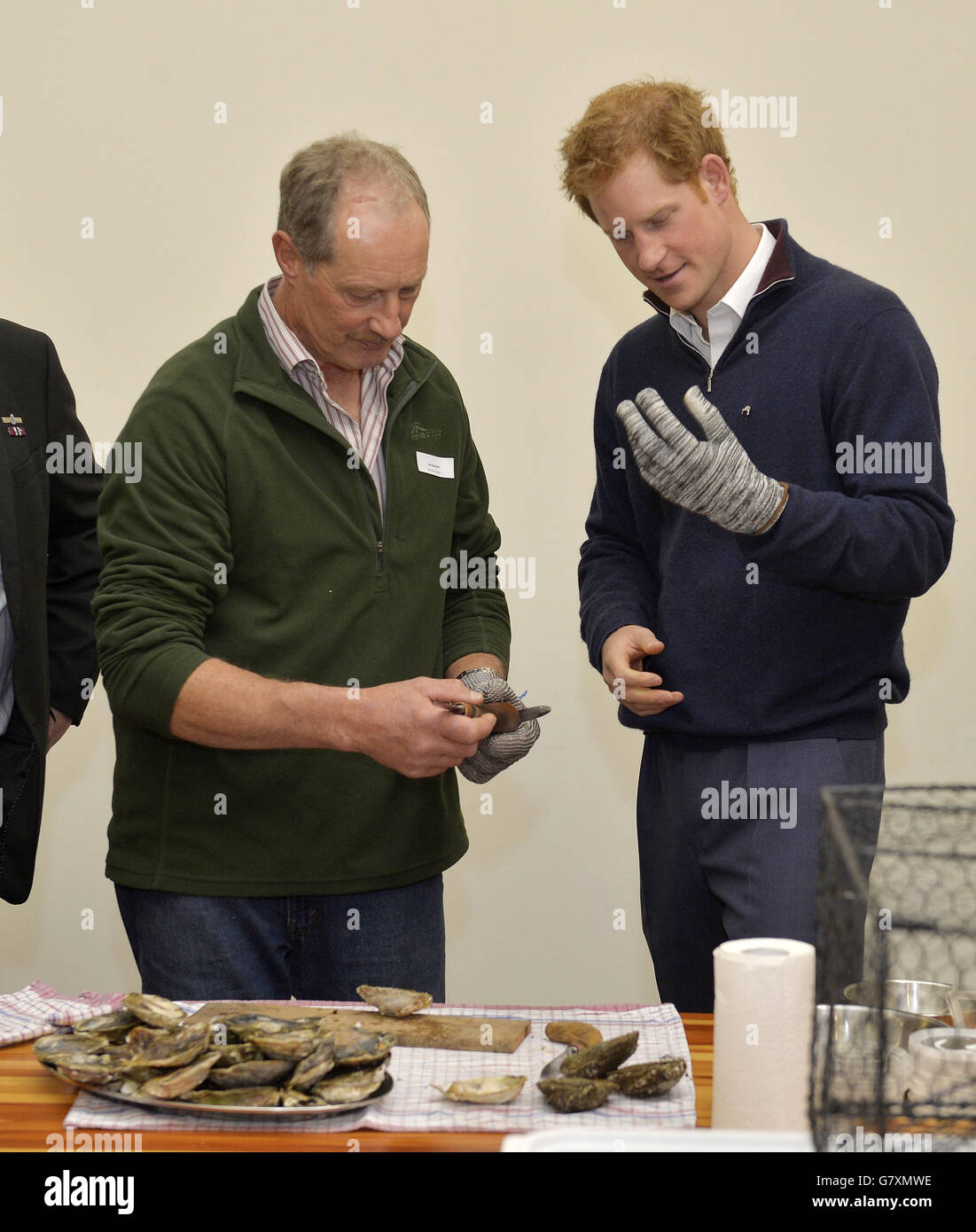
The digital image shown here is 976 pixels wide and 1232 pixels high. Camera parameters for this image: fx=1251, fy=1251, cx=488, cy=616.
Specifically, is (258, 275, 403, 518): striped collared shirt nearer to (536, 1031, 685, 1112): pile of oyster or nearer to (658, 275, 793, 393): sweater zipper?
(658, 275, 793, 393): sweater zipper

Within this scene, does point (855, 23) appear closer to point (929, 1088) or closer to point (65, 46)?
point (65, 46)

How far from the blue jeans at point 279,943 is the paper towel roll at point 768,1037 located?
74cm

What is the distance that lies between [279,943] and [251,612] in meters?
0.44

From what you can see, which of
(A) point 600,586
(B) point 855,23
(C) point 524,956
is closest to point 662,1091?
(A) point 600,586

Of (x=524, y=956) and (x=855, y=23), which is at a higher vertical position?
(x=855, y=23)

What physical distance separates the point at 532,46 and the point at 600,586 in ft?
5.65

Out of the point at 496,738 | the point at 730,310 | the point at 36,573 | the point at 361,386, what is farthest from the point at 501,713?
the point at 36,573

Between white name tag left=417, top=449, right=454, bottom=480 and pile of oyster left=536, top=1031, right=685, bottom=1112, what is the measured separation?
89cm

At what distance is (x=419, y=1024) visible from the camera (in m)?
1.30

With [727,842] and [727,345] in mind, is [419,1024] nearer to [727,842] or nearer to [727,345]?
[727,842]

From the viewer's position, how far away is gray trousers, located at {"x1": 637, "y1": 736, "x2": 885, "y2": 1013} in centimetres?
160

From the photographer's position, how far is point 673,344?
182cm

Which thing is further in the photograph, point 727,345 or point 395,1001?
point 727,345
